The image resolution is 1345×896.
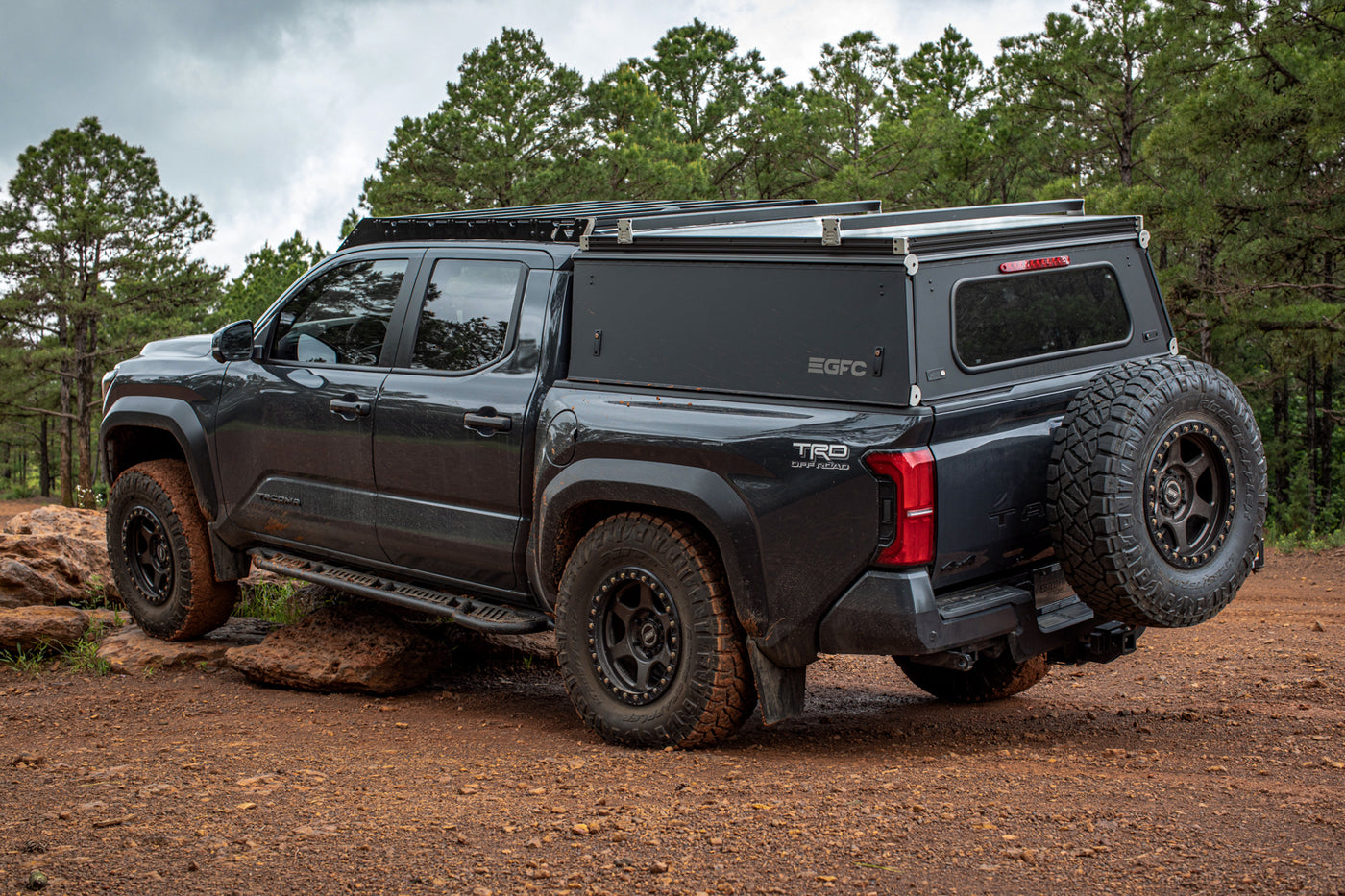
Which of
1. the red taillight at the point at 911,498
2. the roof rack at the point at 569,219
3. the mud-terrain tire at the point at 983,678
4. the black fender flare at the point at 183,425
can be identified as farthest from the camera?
the black fender flare at the point at 183,425

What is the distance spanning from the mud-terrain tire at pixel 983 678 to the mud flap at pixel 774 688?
1.22 m

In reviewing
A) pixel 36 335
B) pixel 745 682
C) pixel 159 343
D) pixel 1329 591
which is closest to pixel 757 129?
pixel 36 335

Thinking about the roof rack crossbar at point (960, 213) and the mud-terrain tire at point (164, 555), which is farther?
the mud-terrain tire at point (164, 555)

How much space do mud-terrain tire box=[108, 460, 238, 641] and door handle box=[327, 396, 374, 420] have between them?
1545 millimetres

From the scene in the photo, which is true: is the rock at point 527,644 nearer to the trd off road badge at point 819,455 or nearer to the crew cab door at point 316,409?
the crew cab door at point 316,409

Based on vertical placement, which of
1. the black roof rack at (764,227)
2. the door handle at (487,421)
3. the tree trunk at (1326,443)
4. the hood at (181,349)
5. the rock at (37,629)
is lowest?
the tree trunk at (1326,443)

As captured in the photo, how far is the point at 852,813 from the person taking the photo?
3736 mm

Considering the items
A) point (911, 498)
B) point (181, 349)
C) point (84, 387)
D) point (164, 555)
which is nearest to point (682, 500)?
point (911, 498)

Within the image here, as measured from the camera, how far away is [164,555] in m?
6.87

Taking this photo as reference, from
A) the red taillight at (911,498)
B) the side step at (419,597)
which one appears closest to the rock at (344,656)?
the side step at (419,597)

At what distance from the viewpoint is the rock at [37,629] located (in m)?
7.07

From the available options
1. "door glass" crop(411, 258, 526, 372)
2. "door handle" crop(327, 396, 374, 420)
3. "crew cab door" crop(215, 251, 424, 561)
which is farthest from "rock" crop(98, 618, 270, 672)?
"door glass" crop(411, 258, 526, 372)

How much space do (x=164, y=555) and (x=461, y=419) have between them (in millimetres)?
2647

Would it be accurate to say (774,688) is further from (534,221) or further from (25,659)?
(25,659)
